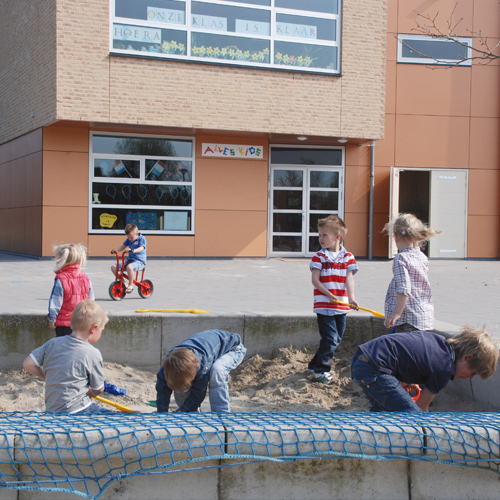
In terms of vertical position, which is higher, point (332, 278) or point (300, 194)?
point (300, 194)

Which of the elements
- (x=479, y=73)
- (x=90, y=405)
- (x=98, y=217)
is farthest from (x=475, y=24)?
(x=90, y=405)

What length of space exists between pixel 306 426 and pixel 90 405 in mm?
1894

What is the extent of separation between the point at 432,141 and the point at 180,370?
15532mm

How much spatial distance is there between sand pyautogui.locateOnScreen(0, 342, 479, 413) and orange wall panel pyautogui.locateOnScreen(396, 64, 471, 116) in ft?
40.9

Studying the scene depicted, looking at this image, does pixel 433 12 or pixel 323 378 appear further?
pixel 433 12

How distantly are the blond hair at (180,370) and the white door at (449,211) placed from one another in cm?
1513

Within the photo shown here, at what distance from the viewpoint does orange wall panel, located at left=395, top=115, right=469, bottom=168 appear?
59.2 feet

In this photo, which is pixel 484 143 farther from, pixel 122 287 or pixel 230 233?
pixel 122 287

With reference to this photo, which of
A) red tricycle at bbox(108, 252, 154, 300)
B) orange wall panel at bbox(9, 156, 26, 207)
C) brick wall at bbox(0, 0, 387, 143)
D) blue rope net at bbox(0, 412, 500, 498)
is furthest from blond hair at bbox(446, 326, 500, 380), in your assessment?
orange wall panel at bbox(9, 156, 26, 207)

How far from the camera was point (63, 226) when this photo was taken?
15969mm

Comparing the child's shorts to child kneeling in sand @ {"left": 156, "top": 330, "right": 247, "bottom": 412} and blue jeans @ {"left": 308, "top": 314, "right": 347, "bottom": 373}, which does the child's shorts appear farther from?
child kneeling in sand @ {"left": 156, "top": 330, "right": 247, "bottom": 412}

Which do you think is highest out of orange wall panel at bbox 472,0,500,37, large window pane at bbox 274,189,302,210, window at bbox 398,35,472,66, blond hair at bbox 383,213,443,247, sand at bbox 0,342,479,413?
orange wall panel at bbox 472,0,500,37

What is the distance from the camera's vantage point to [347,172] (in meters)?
17.9

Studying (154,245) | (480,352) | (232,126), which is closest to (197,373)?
(480,352)
